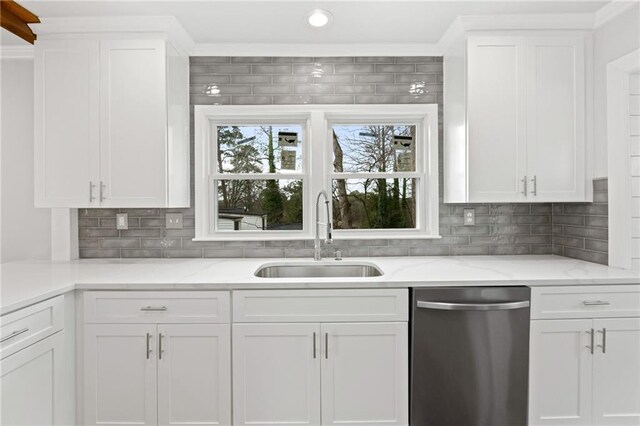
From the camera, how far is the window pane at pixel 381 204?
9.22ft

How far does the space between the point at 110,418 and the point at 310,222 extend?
5.29 ft

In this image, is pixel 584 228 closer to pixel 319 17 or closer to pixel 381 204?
pixel 381 204

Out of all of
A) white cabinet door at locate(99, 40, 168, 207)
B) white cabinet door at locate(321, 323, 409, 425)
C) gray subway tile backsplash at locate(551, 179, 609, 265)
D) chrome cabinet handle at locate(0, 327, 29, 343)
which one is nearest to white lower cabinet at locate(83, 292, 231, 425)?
chrome cabinet handle at locate(0, 327, 29, 343)

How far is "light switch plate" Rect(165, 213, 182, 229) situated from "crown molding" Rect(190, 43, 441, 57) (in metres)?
1.13

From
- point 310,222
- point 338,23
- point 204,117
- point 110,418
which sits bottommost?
point 110,418

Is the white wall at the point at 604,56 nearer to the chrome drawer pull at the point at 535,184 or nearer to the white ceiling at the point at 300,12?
the white ceiling at the point at 300,12

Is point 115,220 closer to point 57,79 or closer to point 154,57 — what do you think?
point 57,79

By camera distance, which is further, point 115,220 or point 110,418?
point 115,220

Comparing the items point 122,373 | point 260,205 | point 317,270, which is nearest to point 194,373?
point 122,373

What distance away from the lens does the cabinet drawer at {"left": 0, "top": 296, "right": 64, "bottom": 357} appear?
5.03 ft

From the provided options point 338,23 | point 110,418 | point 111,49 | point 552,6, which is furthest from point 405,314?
A: point 111,49

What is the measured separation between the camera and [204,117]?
2.67 meters

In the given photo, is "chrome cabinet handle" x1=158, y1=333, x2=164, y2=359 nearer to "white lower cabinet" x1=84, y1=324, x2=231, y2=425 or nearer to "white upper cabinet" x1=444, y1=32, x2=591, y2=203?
"white lower cabinet" x1=84, y1=324, x2=231, y2=425

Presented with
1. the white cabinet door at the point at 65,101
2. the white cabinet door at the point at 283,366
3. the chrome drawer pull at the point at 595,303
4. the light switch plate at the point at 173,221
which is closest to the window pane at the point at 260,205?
the light switch plate at the point at 173,221
